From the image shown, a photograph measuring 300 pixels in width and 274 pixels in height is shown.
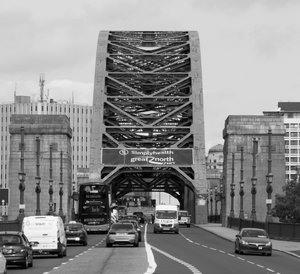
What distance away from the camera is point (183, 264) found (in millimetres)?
40344

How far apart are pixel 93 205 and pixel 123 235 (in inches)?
1136

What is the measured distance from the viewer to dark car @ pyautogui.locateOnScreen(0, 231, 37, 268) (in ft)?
121

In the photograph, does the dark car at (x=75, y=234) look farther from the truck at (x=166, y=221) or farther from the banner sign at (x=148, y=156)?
the banner sign at (x=148, y=156)

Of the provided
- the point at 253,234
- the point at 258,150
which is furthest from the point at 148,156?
the point at 253,234

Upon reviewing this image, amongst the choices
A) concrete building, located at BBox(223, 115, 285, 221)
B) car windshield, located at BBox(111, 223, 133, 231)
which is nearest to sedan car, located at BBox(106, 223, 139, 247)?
car windshield, located at BBox(111, 223, 133, 231)

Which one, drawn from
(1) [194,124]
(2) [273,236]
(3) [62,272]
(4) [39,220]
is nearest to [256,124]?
(1) [194,124]

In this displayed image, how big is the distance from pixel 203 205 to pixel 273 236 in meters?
57.7

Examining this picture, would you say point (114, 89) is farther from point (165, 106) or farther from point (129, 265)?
point (129, 265)

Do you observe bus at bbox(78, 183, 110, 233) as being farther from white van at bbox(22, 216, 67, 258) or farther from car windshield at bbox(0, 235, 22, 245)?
car windshield at bbox(0, 235, 22, 245)

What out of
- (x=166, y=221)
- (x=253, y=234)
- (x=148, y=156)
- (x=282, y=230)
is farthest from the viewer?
(x=148, y=156)

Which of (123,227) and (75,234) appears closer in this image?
(123,227)

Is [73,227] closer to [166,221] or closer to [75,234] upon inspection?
[75,234]

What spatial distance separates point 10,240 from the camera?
123 feet

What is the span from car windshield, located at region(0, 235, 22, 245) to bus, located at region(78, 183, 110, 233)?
5082cm
